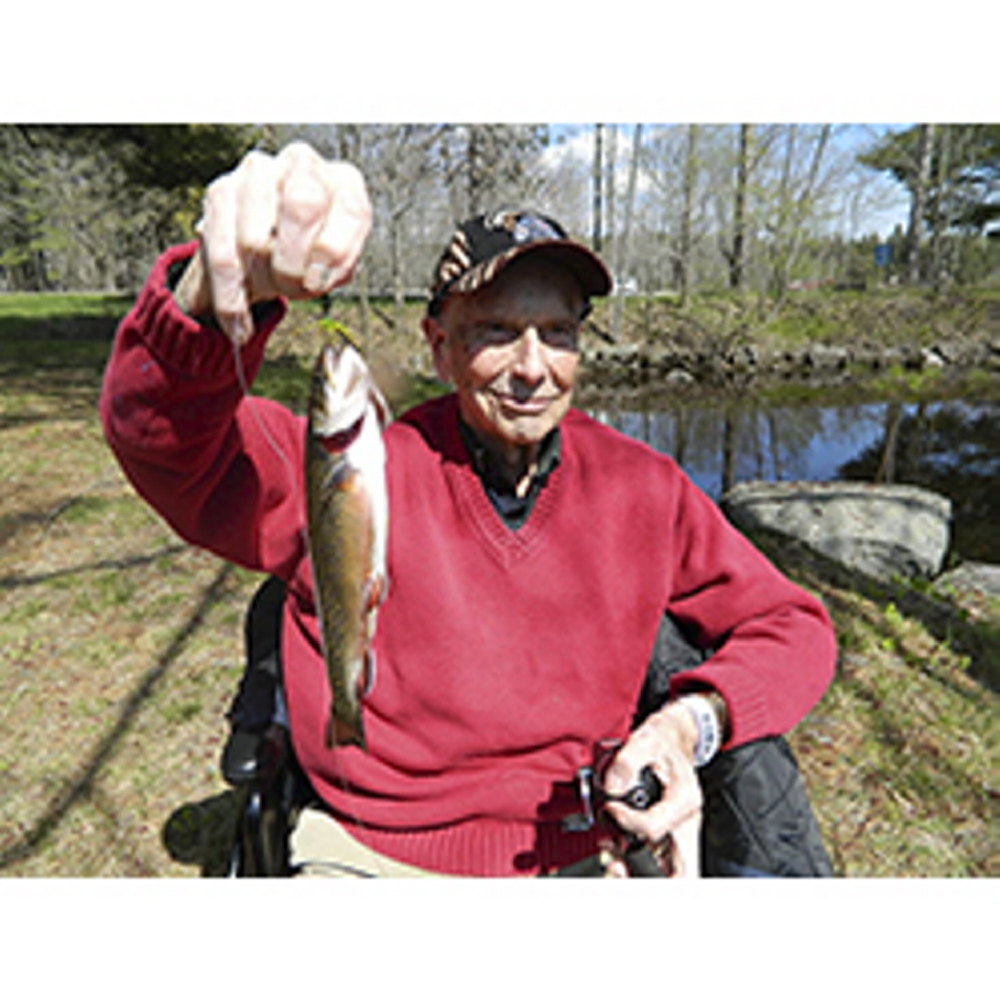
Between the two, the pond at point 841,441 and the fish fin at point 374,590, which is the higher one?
the fish fin at point 374,590

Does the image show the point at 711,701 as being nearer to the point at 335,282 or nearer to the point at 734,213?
the point at 335,282

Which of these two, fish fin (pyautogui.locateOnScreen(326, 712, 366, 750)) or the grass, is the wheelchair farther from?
the grass

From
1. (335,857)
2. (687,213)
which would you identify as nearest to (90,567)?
(335,857)

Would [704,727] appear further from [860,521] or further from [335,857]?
[860,521]

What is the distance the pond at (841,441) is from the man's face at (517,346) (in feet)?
21.9

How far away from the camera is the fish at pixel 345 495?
3.59 feet

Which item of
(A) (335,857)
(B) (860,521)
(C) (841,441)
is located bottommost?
(C) (841,441)

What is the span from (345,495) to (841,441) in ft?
40.2

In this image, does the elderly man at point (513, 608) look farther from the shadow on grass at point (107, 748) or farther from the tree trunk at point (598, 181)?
the tree trunk at point (598, 181)

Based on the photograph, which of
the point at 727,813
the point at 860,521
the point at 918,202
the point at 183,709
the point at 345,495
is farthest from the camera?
the point at 918,202

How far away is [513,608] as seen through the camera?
1.65 meters

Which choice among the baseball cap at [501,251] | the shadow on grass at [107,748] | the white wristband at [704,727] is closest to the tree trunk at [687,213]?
the shadow on grass at [107,748]

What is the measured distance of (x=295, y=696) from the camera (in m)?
1.70
